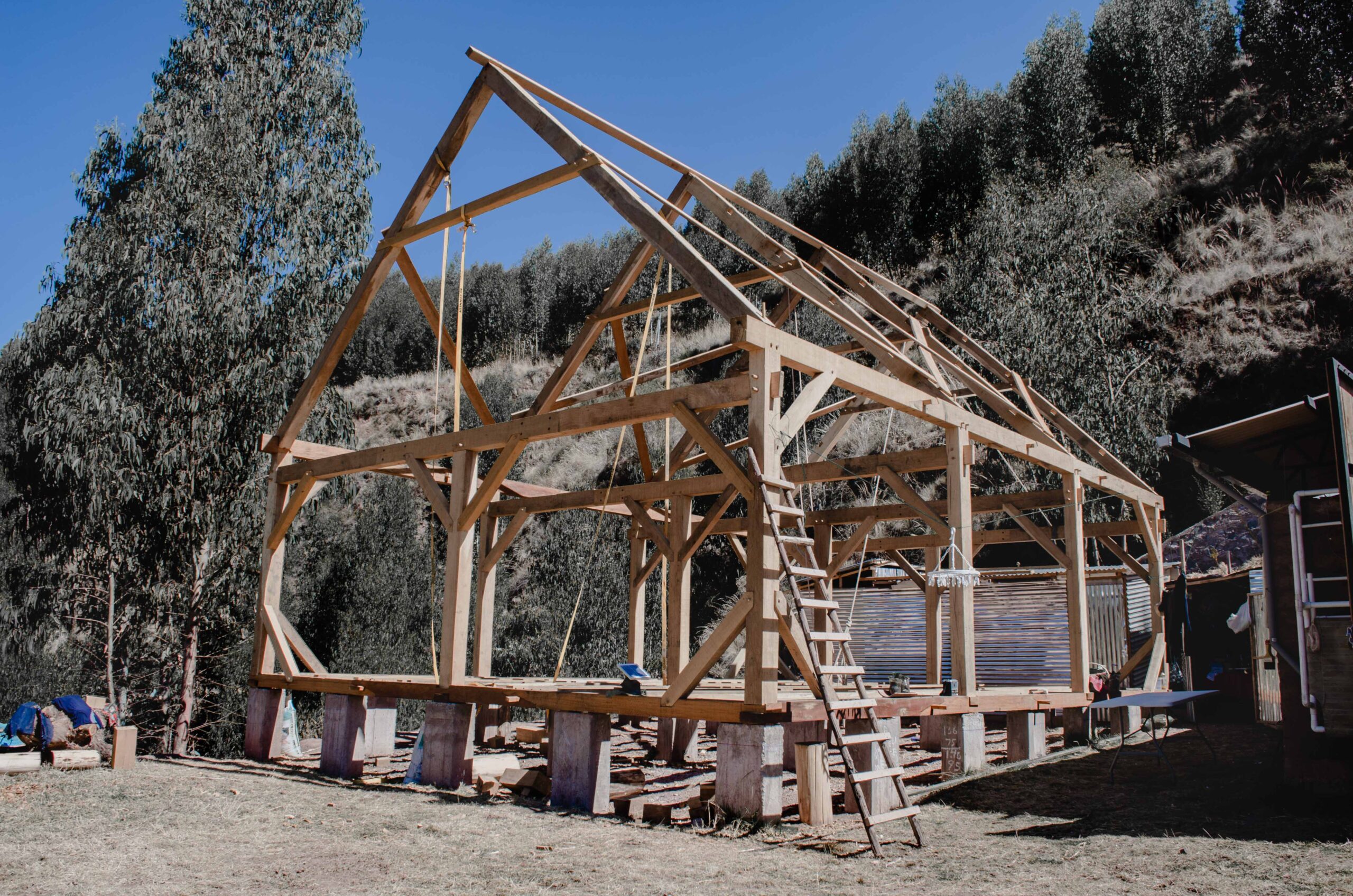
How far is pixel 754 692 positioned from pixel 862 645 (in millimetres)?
11684

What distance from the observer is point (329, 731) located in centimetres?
977

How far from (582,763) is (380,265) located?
19.5ft

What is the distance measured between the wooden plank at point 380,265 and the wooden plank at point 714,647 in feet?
18.9

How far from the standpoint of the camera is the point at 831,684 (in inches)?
257

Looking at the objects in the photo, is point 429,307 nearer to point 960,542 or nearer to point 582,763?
point 582,763

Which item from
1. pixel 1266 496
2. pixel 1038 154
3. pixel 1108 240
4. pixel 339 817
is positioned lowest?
pixel 339 817

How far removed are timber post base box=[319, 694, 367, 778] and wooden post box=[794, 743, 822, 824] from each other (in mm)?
5168

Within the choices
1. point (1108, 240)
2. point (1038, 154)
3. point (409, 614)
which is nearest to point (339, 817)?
point (409, 614)

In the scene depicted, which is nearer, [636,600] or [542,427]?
[542,427]

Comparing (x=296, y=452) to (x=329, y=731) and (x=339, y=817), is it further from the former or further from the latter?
(x=339, y=817)

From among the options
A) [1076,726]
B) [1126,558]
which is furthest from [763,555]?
[1126,558]

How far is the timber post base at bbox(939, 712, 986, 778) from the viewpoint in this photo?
8.75 m

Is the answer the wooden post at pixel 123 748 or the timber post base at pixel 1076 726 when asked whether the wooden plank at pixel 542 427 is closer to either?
the wooden post at pixel 123 748

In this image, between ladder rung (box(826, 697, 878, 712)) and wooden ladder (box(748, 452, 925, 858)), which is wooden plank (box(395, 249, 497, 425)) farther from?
ladder rung (box(826, 697, 878, 712))
